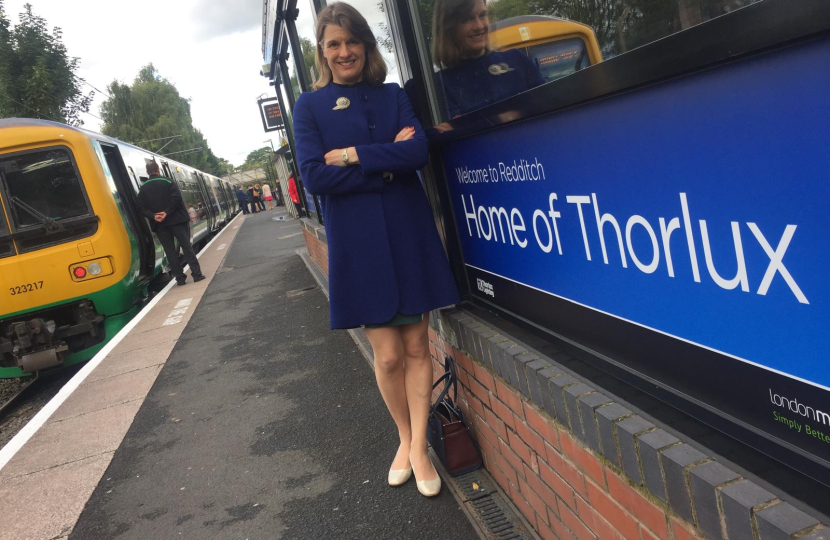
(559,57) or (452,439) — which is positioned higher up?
(559,57)

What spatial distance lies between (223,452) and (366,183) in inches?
78.3

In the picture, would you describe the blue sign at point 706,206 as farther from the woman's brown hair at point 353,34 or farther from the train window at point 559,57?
the woman's brown hair at point 353,34

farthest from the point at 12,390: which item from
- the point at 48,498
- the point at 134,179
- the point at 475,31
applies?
the point at 475,31

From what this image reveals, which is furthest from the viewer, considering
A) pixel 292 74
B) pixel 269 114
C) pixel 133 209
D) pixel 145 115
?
pixel 145 115

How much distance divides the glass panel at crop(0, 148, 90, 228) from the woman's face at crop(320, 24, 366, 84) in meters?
5.95

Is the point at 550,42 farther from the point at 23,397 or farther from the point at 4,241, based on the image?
the point at 4,241

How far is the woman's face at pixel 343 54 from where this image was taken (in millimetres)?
2533

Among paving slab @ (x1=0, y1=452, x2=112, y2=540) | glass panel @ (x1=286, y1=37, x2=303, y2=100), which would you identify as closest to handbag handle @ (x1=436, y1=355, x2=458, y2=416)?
paving slab @ (x1=0, y1=452, x2=112, y2=540)

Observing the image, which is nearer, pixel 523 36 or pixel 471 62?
pixel 523 36

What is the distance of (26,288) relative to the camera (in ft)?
22.8

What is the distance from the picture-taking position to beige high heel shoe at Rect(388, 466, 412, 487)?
2920 millimetres

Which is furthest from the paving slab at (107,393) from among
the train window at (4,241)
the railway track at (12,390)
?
the train window at (4,241)

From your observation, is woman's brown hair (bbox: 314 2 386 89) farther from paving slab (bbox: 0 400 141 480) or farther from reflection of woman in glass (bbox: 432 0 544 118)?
paving slab (bbox: 0 400 141 480)

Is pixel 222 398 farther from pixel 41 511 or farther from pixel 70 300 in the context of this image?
pixel 70 300
